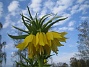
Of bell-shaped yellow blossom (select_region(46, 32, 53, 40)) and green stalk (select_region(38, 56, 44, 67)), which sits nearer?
green stalk (select_region(38, 56, 44, 67))

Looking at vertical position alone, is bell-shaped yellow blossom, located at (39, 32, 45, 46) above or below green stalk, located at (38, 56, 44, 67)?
above

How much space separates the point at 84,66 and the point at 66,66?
14599 millimetres

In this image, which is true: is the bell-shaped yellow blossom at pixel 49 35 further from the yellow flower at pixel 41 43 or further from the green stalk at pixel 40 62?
the green stalk at pixel 40 62

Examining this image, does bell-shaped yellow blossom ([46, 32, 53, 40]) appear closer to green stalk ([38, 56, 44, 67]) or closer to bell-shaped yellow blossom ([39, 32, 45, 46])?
bell-shaped yellow blossom ([39, 32, 45, 46])

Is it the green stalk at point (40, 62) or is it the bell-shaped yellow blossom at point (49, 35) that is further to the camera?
the bell-shaped yellow blossom at point (49, 35)

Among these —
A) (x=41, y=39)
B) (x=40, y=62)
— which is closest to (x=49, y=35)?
(x=41, y=39)

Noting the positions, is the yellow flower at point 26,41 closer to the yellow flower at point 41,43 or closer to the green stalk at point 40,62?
the yellow flower at point 41,43

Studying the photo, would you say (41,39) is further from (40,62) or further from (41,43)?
(40,62)

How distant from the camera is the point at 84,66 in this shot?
106 feet

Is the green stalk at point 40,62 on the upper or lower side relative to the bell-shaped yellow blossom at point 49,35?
lower

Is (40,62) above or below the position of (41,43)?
below

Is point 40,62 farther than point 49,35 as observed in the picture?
No

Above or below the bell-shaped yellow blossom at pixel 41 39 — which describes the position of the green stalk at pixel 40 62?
below

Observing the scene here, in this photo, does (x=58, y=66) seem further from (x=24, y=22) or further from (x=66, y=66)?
(x=24, y=22)
